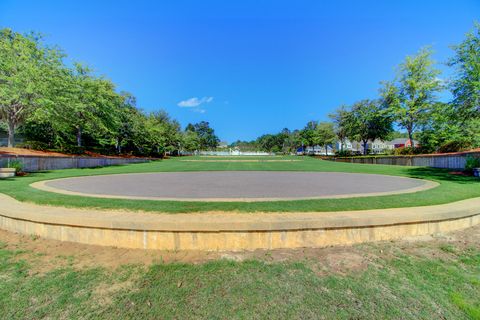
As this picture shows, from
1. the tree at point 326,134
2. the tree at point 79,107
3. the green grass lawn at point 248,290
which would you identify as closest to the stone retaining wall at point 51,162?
the tree at point 79,107

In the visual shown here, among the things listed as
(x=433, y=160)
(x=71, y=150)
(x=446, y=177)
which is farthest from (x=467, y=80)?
(x=71, y=150)

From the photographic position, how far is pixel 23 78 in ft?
51.9

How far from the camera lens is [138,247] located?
3715 mm

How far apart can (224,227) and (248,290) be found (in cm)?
107

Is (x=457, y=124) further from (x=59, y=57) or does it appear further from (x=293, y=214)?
(x=59, y=57)

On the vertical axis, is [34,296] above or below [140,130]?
below

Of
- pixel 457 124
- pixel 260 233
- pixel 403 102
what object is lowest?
pixel 260 233

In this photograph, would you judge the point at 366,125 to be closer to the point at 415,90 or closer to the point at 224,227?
the point at 415,90

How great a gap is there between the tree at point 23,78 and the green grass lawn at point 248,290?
18034 mm

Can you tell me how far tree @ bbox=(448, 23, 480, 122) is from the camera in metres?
11.4

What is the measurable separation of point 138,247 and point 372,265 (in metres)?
3.59

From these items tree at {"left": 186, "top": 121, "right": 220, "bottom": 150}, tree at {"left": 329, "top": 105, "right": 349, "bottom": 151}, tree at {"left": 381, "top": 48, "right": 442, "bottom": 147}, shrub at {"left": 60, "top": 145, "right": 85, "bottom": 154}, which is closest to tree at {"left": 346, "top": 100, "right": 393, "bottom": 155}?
tree at {"left": 329, "top": 105, "right": 349, "bottom": 151}

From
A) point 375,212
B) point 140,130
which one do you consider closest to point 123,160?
point 140,130

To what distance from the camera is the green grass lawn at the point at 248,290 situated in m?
2.38
